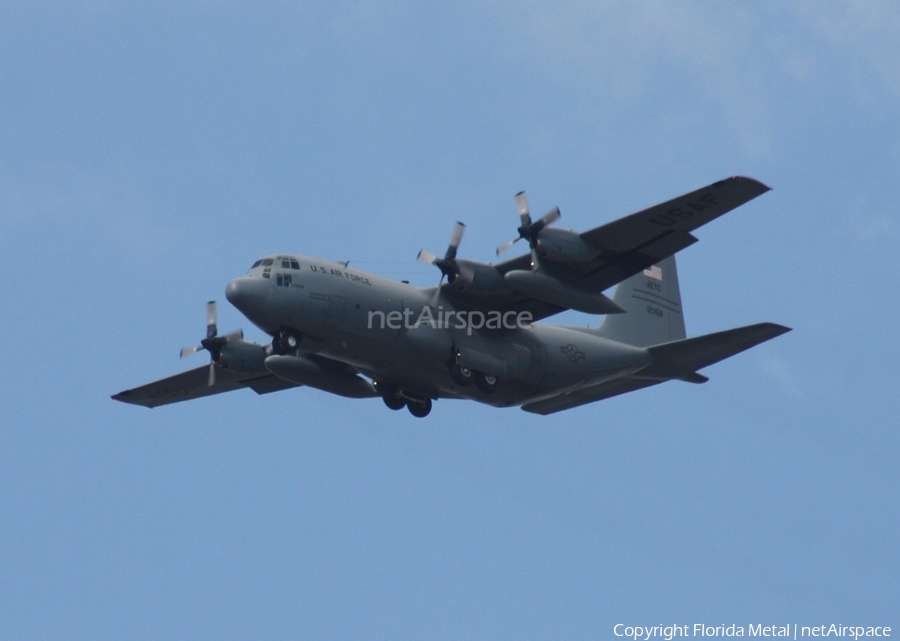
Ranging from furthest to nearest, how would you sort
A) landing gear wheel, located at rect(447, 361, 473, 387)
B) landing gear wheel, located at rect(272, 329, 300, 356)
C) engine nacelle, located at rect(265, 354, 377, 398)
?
engine nacelle, located at rect(265, 354, 377, 398) < landing gear wheel, located at rect(447, 361, 473, 387) < landing gear wheel, located at rect(272, 329, 300, 356)

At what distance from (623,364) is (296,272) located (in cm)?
904

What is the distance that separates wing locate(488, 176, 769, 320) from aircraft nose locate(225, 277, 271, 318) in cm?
581

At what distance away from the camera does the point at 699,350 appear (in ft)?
116

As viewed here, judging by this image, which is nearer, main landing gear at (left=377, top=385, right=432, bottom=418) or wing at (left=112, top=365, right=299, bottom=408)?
main landing gear at (left=377, top=385, right=432, bottom=418)

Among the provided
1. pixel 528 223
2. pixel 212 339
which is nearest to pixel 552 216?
pixel 528 223

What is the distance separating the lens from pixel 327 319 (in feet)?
107

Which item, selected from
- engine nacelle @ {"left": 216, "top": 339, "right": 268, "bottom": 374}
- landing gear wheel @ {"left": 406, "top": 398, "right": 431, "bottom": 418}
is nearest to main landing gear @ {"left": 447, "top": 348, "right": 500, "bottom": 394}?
A: landing gear wheel @ {"left": 406, "top": 398, "right": 431, "bottom": 418}

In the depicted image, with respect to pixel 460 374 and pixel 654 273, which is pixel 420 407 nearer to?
pixel 460 374

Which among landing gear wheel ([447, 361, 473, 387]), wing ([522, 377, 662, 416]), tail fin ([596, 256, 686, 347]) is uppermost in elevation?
tail fin ([596, 256, 686, 347])

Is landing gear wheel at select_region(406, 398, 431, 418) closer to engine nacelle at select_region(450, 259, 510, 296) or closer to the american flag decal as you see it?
engine nacelle at select_region(450, 259, 510, 296)

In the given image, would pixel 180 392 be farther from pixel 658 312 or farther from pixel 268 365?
pixel 658 312

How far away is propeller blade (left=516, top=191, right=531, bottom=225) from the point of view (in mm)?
32987

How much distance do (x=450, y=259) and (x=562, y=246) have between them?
119 inches

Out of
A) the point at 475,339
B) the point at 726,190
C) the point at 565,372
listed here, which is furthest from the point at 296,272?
the point at 726,190
